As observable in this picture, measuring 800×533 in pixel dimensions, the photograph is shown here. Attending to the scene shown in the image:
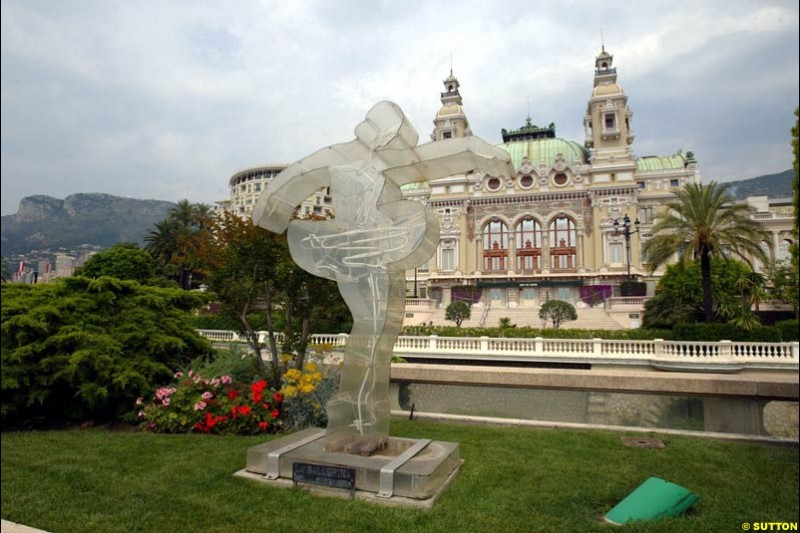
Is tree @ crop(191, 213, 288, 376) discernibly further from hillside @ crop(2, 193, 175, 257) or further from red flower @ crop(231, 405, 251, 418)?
hillside @ crop(2, 193, 175, 257)

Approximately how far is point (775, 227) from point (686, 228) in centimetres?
3404

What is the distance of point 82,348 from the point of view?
845cm

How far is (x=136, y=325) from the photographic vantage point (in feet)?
30.5

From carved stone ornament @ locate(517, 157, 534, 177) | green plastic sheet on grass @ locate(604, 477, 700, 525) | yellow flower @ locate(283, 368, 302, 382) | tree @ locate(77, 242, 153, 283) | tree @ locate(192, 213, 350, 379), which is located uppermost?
carved stone ornament @ locate(517, 157, 534, 177)

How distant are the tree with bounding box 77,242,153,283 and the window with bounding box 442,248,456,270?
96.1ft

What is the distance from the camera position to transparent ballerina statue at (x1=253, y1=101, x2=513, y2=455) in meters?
6.14

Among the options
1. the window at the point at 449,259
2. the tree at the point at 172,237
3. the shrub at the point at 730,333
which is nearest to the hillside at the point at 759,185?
the window at the point at 449,259

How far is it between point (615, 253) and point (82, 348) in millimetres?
47070

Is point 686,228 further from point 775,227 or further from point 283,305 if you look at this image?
point 775,227

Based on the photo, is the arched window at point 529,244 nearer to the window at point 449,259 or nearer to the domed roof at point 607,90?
the window at point 449,259

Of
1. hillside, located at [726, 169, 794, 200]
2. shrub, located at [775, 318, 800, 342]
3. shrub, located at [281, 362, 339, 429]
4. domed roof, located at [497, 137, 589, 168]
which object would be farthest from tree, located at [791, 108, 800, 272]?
hillside, located at [726, 169, 794, 200]

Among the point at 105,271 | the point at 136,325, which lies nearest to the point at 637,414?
the point at 136,325

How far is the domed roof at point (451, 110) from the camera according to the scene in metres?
59.9

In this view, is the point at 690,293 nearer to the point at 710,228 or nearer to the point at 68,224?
the point at 710,228
